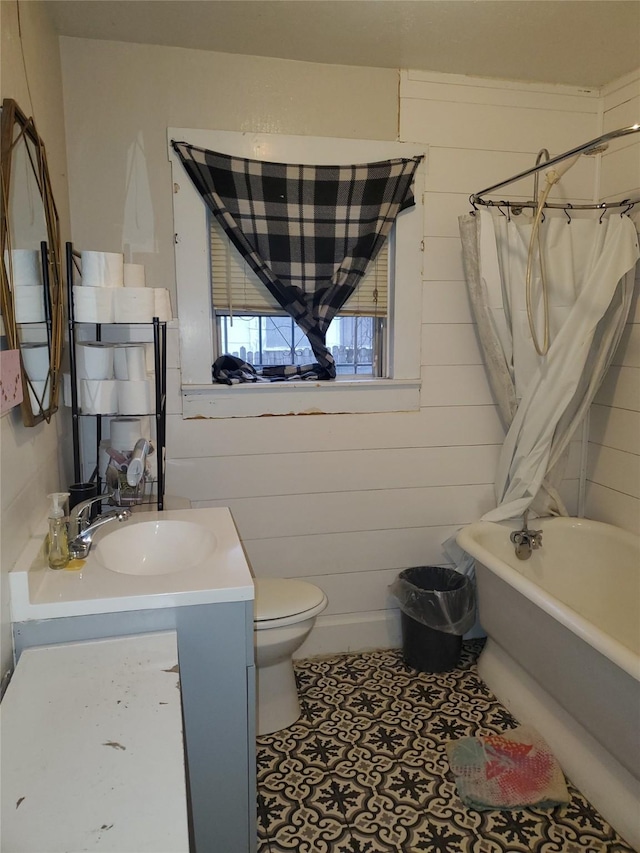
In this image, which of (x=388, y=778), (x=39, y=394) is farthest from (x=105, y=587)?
(x=388, y=778)

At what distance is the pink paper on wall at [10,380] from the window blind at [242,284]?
3.85 ft

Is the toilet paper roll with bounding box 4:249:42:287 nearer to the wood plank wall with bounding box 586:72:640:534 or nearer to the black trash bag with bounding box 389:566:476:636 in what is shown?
the black trash bag with bounding box 389:566:476:636

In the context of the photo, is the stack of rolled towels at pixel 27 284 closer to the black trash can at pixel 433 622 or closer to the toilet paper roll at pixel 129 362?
the toilet paper roll at pixel 129 362

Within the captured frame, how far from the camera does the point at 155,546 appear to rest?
68.0 inches

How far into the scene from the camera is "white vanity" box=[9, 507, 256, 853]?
1254mm

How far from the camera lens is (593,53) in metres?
2.16

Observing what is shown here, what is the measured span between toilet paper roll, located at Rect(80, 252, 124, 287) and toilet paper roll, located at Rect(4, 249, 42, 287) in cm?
19

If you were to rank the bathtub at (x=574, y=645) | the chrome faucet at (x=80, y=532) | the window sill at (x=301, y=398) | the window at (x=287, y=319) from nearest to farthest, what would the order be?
the chrome faucet at (x=80, y=532)
the bathtub at (x=574, y=645)
the window at (x=287, y=319)
the window sill at (x=301, y=398)

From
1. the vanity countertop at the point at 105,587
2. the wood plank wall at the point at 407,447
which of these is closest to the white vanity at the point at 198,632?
the vanity countertop at the point at 105,587

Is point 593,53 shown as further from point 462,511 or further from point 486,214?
point 462,511

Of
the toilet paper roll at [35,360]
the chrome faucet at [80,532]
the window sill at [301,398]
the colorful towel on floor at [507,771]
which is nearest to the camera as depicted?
the toilet paper roll at [35,360]

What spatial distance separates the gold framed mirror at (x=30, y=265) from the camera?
4.09ft

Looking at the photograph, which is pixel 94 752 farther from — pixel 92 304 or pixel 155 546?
pixel 92 304

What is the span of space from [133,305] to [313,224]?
3.03 feet
